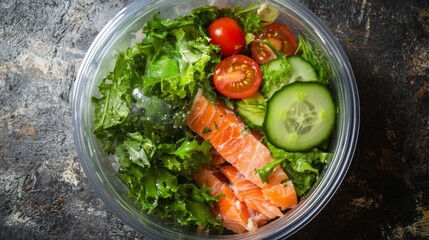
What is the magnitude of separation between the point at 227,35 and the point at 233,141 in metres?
0.35

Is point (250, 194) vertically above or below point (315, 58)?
below

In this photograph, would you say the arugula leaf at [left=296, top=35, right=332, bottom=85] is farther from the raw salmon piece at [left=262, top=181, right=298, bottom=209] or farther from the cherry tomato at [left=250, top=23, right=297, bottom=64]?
the raw salmon piece at [left=262, top=181, right=298, bottom=209]

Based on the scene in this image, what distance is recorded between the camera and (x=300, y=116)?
1.77 metres

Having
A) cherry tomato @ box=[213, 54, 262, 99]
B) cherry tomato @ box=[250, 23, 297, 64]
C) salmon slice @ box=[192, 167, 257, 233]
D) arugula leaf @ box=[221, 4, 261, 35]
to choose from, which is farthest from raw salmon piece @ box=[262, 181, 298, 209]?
arugula leaf @ box=[221, 4, 261, 35]

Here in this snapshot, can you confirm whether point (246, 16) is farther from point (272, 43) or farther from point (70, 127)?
point (70, 127)

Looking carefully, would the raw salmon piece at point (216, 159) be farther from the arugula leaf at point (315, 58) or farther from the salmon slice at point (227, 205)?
the arugula leaf at point (315, 58)

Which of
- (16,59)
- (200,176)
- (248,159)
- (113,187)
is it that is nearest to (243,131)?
(248,159)

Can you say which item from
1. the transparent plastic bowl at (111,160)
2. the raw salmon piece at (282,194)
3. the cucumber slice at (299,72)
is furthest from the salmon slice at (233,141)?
the cucumber slice at (299,72)

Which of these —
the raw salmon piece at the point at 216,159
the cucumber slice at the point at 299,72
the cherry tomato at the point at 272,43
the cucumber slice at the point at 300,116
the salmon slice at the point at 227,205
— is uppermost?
the cherry tomato at the point at 272,43

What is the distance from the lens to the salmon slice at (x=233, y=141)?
1.81m

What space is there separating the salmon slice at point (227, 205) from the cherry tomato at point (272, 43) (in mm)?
431

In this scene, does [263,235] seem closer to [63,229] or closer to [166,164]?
[166,164]

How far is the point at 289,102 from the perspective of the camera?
5.76 feet

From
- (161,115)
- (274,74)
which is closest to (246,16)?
(274,74)
